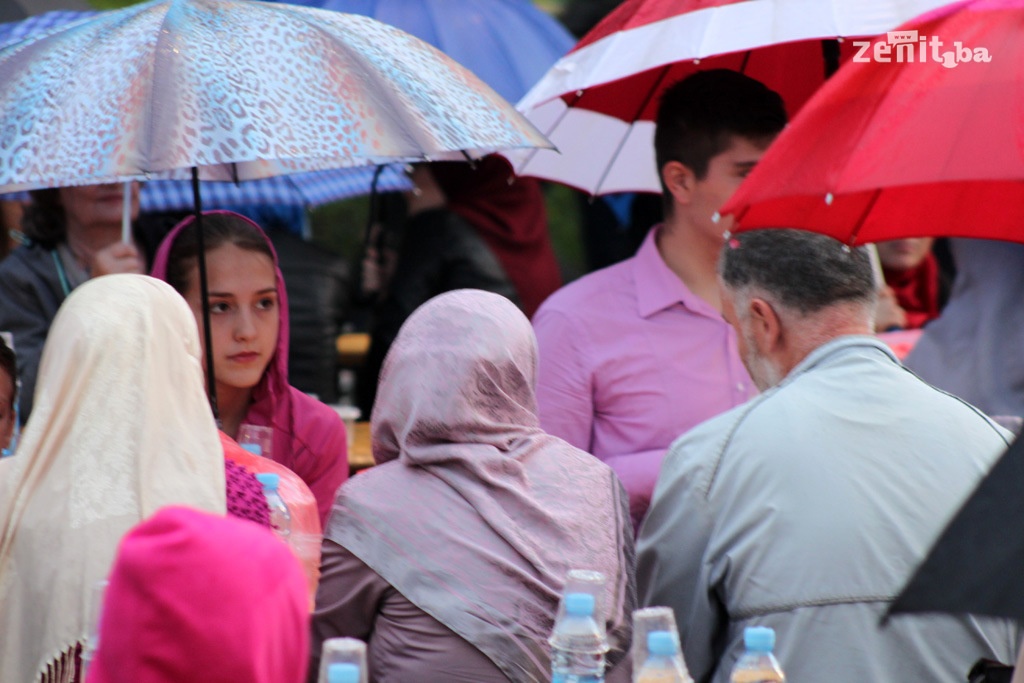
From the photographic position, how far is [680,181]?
165 inches

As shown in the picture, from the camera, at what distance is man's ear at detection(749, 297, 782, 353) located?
3211mm

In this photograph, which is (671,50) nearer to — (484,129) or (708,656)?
(484,129)

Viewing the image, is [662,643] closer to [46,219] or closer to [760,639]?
[760,639]

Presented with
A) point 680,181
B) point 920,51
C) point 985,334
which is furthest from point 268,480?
point 985,334

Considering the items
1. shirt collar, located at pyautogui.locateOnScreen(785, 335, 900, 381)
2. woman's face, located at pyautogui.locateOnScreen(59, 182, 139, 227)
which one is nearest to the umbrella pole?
woman's face, located at pyautogui.locateOnScreen(59, 182, 139, 227)

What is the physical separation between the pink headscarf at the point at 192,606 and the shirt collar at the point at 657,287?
7.57 ft

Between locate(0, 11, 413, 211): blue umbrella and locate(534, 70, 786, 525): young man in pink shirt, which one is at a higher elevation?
locate(534, 70, 786, 525): young man in pink shirt

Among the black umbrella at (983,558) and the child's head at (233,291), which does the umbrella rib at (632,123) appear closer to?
the child's head at (233,291)

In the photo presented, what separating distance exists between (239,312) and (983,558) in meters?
2.79

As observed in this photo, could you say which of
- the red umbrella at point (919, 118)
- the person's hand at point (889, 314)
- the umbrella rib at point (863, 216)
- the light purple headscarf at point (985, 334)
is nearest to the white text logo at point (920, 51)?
the red umbrella at point (919, 118)

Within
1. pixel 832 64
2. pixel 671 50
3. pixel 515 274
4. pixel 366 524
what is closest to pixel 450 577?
pixel 366 524

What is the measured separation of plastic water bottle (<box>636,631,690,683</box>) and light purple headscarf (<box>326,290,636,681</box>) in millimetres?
359

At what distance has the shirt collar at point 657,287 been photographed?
407 centimetres

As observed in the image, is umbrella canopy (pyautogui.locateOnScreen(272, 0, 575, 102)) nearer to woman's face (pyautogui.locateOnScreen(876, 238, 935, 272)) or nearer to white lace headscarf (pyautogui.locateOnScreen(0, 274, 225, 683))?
woman's face (pyautogui.locateOnScreen(876, 238, 935, 272))
